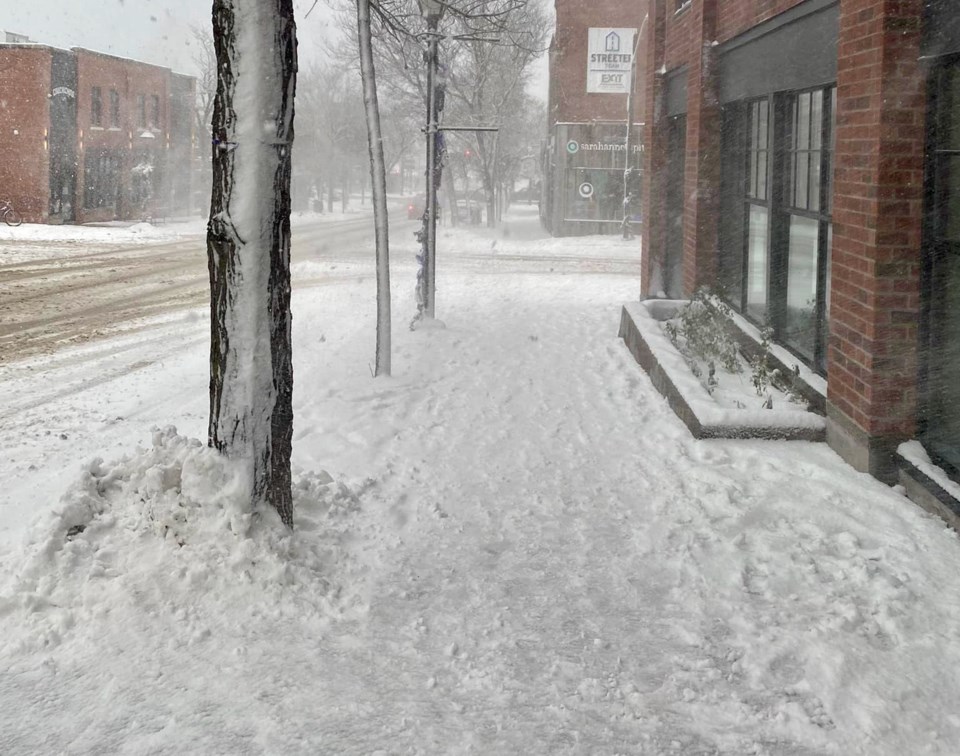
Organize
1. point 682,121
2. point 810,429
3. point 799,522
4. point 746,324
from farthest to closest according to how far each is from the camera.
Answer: point 682,121 < point 746,324 < point 810,429 < point 799,522

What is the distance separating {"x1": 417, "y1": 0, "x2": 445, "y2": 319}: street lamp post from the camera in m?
11.6

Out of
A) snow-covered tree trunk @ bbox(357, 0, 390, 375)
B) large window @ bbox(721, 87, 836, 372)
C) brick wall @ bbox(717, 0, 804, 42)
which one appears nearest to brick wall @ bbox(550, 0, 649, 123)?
brick wall @ bbox(717, 0, 804, 42)

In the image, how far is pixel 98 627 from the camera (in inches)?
166

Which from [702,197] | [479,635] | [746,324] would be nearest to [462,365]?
[746,324]

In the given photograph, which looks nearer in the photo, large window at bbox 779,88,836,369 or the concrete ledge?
the concrete ledge

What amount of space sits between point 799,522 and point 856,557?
1.79 feet

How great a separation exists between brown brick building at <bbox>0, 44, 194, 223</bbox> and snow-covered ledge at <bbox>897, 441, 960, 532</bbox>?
139 ft

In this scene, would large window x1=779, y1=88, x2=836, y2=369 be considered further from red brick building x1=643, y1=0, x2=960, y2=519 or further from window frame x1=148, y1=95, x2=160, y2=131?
window frame x1=148, y1=95, x2=160, y2=131

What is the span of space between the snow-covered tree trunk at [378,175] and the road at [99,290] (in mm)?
5110

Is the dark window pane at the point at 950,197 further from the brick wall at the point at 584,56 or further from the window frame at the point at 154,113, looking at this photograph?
the window frame at the point at 154,113

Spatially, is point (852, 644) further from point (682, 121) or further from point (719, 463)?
point (682, 121)

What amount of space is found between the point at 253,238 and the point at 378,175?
4480 mm

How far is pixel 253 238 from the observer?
4852 millimetres

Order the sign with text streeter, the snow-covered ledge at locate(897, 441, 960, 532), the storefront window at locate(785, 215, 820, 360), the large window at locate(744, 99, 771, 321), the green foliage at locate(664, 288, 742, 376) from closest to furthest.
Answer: the snow-covered ledge at locate(897, 441, 960, 532) → the storefront window at locate(785, 215, 820, 360) → the green foliage at locate(664, 288, 742, 376) → the large window at locate(744, 99, 771, 321) → the sign with text streeter
